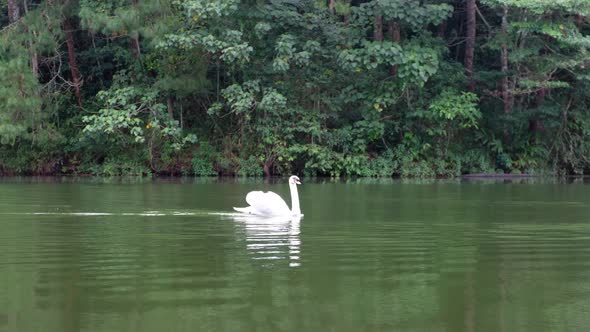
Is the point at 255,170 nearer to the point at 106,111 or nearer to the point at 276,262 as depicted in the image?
the point at 106,111

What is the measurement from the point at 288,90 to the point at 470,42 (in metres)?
7.14

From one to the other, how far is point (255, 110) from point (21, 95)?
784cm

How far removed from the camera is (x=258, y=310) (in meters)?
8.13

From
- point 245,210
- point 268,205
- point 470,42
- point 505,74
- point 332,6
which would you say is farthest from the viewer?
point 470,42

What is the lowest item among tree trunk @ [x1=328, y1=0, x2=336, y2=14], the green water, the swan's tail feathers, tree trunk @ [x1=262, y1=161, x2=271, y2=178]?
the green water

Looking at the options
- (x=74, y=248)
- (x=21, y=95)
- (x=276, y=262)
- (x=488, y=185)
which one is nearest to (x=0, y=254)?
(x=74, y=248)

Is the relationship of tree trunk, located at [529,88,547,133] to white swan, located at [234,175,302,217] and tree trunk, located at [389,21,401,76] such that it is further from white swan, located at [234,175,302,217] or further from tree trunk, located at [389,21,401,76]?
white swan, located at [234,175,302,217]

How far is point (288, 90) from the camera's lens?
34.3 m

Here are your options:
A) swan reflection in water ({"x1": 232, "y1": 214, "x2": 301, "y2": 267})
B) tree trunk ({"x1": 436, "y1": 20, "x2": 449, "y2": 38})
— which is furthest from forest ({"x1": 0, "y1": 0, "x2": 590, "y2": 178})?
swan reflection in water ({"x1": 232, "y1": 214, "x2": 301, "y2": 267})

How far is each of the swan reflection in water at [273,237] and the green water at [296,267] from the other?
0.12 feet

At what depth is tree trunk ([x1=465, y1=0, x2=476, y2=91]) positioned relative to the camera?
3538cm

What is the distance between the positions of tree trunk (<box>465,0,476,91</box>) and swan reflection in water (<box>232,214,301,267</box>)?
20.1 meters

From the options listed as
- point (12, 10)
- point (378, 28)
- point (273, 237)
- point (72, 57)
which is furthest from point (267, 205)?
point (12, 10)

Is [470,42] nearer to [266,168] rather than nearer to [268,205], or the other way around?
[266,168]
